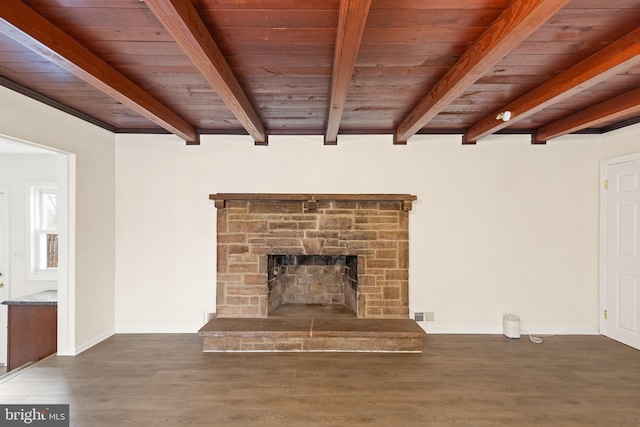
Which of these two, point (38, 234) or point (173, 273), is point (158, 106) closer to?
point (173, 273)

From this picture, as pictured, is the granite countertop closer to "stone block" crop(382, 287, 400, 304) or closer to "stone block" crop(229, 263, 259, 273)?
"stone block" crop(229, 263, 259, 273)

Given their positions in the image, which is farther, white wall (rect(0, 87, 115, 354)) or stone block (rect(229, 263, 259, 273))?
stone block (rect(229, 263, 259, 273))

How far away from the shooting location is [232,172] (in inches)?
149

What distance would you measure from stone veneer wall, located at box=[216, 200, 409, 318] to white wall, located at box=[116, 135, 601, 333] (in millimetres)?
167

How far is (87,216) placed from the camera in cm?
333

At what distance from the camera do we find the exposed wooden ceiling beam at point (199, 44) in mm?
1444

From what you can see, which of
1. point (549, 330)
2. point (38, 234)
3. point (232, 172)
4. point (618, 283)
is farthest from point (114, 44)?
point (618, 283)

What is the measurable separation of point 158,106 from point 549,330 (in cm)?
474

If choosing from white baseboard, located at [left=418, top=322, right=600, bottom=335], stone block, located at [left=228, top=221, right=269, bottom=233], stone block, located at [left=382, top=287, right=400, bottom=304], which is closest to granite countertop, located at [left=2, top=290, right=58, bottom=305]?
stone block, located at [left=228, top=221, right=269, bottom=233]

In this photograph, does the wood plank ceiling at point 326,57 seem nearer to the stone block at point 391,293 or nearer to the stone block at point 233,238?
the stone block at point 233,238

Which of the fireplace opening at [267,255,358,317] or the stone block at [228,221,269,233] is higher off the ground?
the stone block at [228,221,269,233]

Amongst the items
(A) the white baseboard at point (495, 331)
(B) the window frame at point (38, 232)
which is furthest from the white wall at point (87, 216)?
(A) the white baseboard at point (495, 331)

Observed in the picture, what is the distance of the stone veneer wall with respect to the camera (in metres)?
3.73

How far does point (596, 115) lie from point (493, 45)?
196 centimetres
